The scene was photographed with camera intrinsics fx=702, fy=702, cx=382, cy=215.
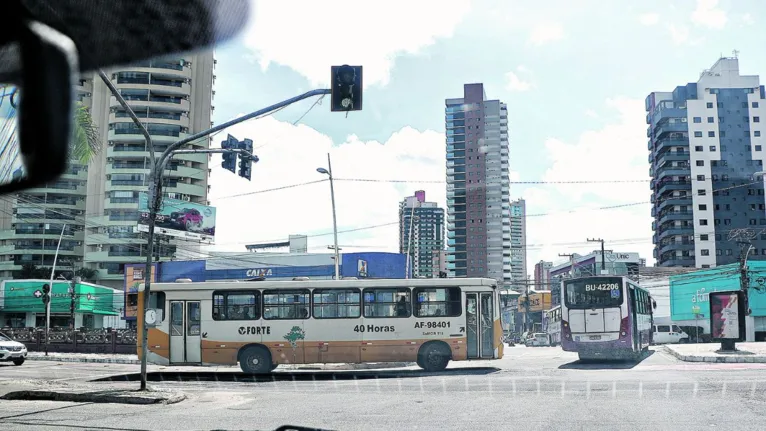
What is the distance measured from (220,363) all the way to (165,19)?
19534 mm

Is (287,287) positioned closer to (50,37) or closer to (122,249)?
(50,37)

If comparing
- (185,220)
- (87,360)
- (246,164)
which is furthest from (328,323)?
(185,220)

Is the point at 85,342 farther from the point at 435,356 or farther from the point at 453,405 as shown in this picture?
the point at 453,405

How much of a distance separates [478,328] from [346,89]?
11.2 meters

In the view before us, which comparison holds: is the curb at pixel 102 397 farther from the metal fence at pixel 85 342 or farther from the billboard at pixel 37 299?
the billboard at pixel 37 299

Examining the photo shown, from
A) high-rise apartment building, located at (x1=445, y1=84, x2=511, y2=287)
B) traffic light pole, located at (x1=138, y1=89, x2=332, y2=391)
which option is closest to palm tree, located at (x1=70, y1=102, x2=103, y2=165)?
traffic light pole, located at (x1=138, y1=89, x2=332, y2=391)

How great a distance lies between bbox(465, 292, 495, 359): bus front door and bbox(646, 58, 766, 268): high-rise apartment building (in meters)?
88.6

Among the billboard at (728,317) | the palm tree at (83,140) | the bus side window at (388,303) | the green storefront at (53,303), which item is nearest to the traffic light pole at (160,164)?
the palm tree at (83,140)

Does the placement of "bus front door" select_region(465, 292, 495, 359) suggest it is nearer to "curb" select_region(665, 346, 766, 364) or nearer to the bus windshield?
the bus windshield

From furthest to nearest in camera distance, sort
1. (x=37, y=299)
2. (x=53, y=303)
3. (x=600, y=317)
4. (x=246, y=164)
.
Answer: (x=53, y=303), (x=37, y=299), (x=600, y=317), (x=246, y=164)

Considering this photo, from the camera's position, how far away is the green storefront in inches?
2432

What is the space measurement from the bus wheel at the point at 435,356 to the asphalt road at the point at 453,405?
7.44ft

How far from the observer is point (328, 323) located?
22.6 meters

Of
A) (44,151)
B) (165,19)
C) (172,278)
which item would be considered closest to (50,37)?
(44,151)
